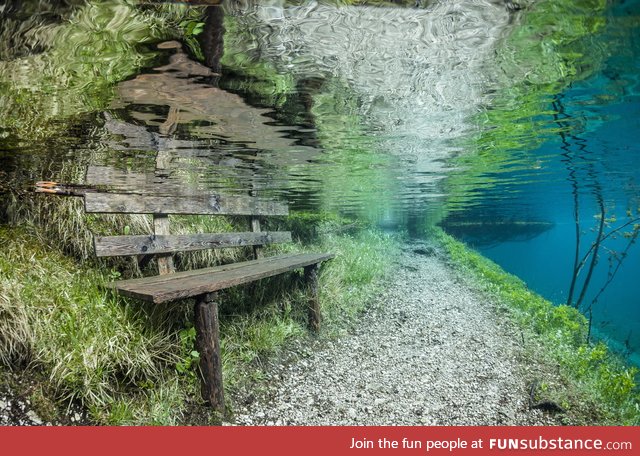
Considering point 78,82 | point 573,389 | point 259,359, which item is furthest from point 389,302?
point 78,82

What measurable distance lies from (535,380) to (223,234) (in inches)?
234

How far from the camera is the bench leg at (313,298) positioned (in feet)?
23.5

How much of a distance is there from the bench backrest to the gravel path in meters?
2.34

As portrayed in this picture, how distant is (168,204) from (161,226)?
342mm

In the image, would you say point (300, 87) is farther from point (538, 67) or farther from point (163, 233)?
point (163, 233)

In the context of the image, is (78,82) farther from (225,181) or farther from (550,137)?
(550,137)

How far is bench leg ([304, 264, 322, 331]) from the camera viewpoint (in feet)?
23.5

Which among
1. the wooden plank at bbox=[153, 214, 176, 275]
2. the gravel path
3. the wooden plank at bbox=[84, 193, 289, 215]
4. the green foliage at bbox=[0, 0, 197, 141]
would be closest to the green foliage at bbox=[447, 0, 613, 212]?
the green foliage at bbox=[0, 0, 197, 141]

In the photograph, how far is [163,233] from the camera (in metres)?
5.17

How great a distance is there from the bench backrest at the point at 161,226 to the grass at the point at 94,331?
1.62ft

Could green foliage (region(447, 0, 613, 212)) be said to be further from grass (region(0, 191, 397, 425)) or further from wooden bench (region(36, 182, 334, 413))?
grass (region(0, 191, 397, 425))

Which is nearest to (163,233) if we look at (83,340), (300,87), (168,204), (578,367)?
(168,204)

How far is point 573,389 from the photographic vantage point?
5.82m

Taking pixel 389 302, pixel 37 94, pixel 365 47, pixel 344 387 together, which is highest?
pixel 365 47
